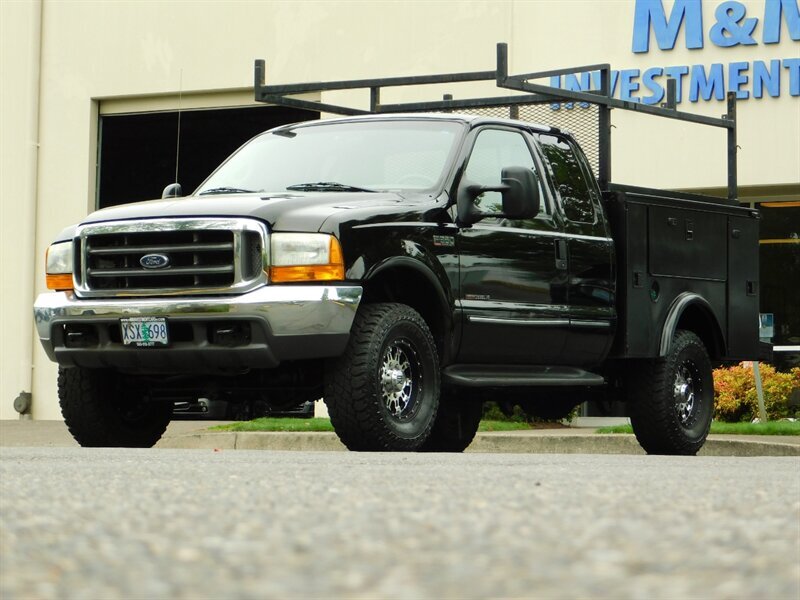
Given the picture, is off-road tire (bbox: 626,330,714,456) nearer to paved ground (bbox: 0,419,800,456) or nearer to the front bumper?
paved ground (bbox: 0,419,800,456)

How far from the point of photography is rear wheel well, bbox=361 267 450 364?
355 inches

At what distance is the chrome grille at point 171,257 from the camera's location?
8.58 metres

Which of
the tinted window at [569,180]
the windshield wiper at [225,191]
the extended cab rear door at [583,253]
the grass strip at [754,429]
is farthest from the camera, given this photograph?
→ the grass strip at [754,429]

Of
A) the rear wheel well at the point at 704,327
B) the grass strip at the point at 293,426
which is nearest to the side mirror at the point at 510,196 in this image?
the rear wheel well at the point at 704,327

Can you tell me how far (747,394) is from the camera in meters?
17.3

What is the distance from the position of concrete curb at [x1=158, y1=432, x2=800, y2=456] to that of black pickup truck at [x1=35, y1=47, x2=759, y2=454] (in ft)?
6.74

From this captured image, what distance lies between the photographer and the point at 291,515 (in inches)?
148

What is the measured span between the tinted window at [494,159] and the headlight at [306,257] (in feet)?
4.67

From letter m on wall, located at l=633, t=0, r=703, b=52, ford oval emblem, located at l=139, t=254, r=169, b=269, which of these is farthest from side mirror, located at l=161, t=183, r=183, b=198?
letter m on wall, located at l=633, t=0, r=703, b=52

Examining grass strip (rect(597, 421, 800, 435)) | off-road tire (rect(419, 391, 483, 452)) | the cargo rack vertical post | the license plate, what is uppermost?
the cargo rack vertical post

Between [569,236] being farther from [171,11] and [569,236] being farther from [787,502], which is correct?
[171,11]

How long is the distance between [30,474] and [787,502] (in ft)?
8.78

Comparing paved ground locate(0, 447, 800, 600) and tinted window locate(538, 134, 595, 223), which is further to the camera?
tinted window locate(538, 134, 595, 223)

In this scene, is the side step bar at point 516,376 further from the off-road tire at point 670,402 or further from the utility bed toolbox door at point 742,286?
the utility bed toolbox door at point 742,286
